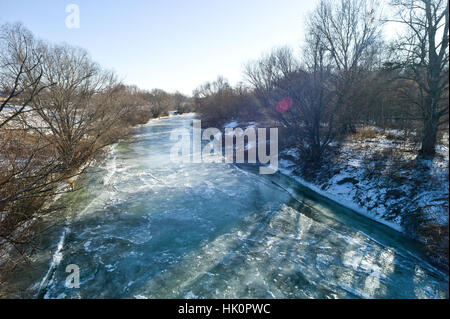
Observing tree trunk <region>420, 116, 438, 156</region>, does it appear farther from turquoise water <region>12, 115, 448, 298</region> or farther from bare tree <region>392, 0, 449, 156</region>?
turquoise water <region>12, 115, 448, 298</region>

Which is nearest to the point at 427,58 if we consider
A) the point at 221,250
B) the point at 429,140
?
the point at 429,140

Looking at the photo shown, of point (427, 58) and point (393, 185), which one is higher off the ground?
point (427, 58)

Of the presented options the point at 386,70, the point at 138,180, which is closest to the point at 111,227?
the point at 138,180

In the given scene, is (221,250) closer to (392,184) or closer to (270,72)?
(392,184)

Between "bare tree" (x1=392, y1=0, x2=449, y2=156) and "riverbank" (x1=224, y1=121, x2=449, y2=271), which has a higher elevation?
"bare tree" (x1=392, y1=0, x2=449, y2=156)

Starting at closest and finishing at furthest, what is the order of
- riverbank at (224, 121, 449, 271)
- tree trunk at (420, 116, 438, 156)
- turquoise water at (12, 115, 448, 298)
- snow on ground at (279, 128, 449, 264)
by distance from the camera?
turquoise water at (12, 115, 448, 298)
riverbank at (224, 121, 449, 271)
snow on ground at (279, 128, 449, 264)
tree trunk at (420, 116, 438, 156)

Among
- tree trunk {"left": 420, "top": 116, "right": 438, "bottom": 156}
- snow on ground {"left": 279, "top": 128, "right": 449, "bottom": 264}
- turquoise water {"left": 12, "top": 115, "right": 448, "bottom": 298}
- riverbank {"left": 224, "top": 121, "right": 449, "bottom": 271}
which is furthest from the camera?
tree trunk {"left": 420, "top": 116, "right": 438, "bottom": 156}

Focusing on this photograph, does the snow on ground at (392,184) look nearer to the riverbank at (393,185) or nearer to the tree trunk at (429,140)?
the riverbank at (393,185)

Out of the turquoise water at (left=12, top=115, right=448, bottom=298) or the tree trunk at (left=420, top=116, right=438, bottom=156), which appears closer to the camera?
the turquoise water at (left=12, top=115, right=448, bottom=298)

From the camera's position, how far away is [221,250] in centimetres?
543

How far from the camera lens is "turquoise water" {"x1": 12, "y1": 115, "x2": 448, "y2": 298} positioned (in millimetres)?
4289

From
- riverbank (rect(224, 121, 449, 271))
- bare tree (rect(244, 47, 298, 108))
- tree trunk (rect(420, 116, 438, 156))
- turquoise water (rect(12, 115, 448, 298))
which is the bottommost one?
turquoise water (rect(12, 115, 448, 298))

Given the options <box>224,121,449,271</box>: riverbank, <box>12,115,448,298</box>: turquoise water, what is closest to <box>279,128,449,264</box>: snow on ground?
<box>224,121,449,271</box>: riverbank
